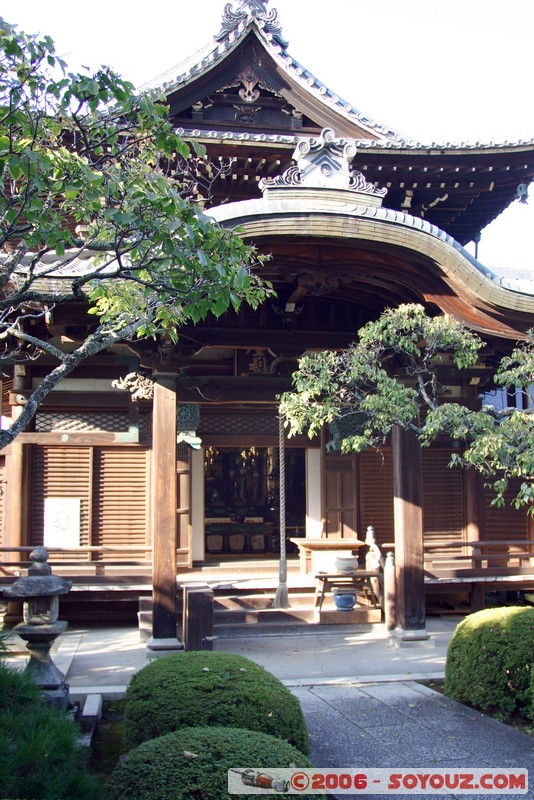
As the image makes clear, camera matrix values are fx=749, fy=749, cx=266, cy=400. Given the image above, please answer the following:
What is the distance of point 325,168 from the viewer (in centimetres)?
913

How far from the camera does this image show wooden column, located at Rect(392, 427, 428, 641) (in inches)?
393

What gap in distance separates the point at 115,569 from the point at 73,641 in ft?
4.31

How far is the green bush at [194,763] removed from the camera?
362 centimetres

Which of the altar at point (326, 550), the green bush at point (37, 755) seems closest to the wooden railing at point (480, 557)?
the altar at point (326, 550)

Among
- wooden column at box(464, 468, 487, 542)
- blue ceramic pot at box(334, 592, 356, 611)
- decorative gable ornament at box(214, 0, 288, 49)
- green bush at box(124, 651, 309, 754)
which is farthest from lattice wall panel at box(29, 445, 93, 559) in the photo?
decorative gable ornament at box(214, 0, 288, 49)

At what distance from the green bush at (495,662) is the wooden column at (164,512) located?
11.9 feet

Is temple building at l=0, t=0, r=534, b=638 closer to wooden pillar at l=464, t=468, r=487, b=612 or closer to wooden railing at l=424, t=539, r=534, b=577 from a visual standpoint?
wooden pillar at l=464, t=468, r=487, b=612

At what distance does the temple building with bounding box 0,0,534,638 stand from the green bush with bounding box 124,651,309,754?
4126 millimetres

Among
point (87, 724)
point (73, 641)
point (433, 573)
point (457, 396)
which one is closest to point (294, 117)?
point (457, 396)

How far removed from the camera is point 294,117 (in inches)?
559

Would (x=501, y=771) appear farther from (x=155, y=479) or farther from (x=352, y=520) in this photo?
(x=352, y=520)

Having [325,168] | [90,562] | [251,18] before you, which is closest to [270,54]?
[251,18]

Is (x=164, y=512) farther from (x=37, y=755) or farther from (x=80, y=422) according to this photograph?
(x=37, y=755)

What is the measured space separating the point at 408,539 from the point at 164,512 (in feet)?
10.8
